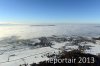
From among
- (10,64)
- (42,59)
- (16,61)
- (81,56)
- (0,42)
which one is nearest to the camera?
(10,64)

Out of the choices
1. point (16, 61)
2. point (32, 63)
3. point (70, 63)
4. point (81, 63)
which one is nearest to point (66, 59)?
point (70, 63)

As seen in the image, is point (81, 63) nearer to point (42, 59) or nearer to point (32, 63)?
point (42, 59)

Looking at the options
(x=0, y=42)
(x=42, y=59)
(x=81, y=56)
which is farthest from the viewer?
(x=0, y=42)

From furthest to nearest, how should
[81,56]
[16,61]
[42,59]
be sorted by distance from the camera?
1. [81,56]
2. [42,59]
3. [16,61]

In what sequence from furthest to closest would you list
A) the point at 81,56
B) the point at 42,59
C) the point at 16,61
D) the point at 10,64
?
the point at 81,56 < the point at 42,59 < the point at 16,61 < the point at 10,64

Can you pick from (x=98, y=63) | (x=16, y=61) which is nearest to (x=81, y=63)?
(x=98, y=63)

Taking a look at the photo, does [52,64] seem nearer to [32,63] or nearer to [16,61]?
[32,63]

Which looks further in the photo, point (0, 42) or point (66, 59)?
point (0, 42)

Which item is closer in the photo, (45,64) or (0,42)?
(45,64)
